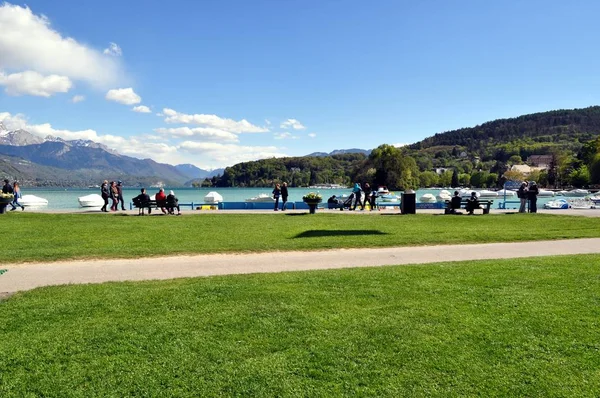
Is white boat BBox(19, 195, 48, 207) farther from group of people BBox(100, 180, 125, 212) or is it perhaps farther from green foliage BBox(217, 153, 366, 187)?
green foliage BBox(217, 153, 366, 187)

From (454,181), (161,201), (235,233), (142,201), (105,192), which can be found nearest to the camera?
(235,233)

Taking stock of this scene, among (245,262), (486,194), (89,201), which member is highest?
(89,201)

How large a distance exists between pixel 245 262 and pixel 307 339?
4.90 m

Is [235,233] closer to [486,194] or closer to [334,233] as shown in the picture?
[334,233]

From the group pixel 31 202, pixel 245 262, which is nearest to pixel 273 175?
pixel 31 202

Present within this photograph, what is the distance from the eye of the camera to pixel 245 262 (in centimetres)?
912

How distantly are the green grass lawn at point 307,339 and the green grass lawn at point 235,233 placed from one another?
13.2 feet

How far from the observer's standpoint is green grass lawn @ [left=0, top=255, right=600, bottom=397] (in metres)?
3.54

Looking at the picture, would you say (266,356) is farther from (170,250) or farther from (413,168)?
(413,168)

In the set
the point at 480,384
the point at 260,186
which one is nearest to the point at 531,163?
the point at 260,186

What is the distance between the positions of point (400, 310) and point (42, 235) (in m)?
12.2

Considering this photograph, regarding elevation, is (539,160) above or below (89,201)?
above

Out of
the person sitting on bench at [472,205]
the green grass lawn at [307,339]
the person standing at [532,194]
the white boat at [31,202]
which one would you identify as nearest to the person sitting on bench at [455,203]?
the person sitting on bench at [472,205]

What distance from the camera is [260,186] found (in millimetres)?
173625
